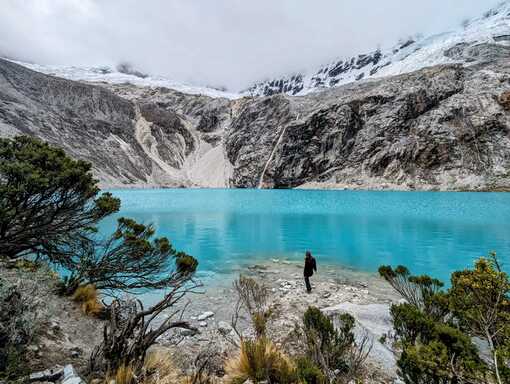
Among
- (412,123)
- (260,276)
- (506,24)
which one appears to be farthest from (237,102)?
(260,276)

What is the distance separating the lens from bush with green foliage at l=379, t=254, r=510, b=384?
2471mm

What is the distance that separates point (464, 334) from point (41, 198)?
7.20 m

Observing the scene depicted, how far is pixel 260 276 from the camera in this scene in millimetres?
12414

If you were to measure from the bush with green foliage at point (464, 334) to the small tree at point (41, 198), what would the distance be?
19.4 ft

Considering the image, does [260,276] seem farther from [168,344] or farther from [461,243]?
[461,243]

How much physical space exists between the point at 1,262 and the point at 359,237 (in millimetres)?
19502

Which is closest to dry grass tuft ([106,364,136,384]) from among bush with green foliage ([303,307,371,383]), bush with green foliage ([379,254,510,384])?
bush with green foliage ([303,307,371,383])

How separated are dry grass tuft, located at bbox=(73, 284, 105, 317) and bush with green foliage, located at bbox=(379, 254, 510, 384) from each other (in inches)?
250

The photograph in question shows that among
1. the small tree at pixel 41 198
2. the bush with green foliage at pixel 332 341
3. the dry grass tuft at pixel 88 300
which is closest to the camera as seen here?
the bush with green foliage at pixel 332 341

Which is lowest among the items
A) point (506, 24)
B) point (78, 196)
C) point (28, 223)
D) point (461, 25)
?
point (28, 223)

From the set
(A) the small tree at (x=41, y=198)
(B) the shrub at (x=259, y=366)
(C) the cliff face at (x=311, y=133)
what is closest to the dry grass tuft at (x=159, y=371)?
(B) the shrub at (x=259, y=366)

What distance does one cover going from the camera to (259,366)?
4.25 m

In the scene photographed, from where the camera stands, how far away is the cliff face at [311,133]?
6662 centimetres

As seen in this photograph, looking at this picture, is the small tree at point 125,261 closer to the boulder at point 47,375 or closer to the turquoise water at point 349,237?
the boulder at point 47,375
